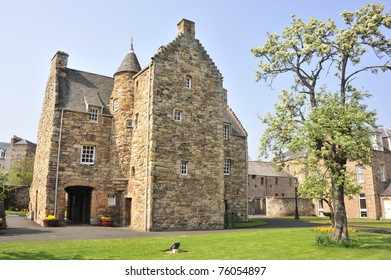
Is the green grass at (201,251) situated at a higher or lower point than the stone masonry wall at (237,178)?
lower

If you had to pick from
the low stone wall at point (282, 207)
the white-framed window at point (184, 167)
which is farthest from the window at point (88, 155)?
the low stone wall at point (282, 207)

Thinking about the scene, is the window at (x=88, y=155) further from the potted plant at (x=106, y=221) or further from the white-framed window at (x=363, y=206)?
the white-framed window at (x=363, y=206)

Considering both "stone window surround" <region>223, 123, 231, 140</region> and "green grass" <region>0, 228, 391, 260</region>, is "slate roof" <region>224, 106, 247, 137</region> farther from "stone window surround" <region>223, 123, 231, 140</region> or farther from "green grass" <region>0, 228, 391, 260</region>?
"green grass" <region>0, 228, 391, 260</region>

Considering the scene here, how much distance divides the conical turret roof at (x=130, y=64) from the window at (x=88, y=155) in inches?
274

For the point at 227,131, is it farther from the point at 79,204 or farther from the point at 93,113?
the point at 79,204


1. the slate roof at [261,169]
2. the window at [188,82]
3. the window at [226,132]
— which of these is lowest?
the slate roof at [261,169]

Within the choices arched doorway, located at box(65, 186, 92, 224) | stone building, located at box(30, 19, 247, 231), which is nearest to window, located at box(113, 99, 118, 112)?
stone building, located at box(30, 19, 247, 231)

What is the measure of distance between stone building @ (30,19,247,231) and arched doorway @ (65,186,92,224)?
20 cm

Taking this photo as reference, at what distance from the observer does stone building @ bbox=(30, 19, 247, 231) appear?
22719mm

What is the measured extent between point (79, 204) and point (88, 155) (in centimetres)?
632

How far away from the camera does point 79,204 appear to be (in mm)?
30094

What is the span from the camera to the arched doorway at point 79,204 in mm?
27891

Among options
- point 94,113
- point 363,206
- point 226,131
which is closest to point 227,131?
point 226,131

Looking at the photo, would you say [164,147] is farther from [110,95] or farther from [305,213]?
[305,213]
